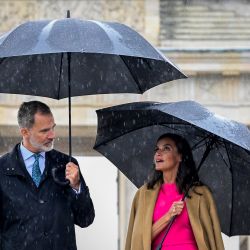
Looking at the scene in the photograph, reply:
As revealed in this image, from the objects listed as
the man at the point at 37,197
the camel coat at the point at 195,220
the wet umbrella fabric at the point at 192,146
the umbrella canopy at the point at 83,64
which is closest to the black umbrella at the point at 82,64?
the umbrella canopy at the point at 83,64

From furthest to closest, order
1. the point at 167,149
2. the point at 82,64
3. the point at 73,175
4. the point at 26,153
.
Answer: the point at 82,64
the point at 167,149
the point at 26,153
the point at 73,175

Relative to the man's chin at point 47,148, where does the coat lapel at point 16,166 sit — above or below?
below

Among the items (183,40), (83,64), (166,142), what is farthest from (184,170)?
(183,40)

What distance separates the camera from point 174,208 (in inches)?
257

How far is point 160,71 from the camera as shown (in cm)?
721

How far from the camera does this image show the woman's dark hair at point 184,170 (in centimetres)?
668

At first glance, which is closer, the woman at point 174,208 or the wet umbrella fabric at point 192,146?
the woman at point 174,208

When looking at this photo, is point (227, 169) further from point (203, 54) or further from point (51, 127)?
point (203, 54)

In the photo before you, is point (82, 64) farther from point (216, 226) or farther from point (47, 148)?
point (216, 226)

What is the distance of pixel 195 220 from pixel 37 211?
0.90 metres

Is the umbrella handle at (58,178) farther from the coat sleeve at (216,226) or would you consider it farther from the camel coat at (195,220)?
the coat sleeve at (216,226)

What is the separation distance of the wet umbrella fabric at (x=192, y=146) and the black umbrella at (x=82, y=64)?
0.25 metres

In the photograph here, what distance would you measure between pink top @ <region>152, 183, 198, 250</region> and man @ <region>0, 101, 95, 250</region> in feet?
1.33

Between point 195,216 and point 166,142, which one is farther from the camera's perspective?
point 166,142
